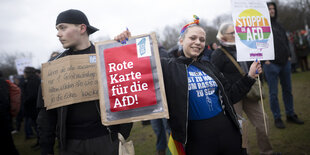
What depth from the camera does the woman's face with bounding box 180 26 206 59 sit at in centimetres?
198

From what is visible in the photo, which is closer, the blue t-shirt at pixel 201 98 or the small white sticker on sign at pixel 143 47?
the small white sticker on sign at pixel 143 47

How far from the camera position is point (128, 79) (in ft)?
5.23

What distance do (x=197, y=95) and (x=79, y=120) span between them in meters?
1.16

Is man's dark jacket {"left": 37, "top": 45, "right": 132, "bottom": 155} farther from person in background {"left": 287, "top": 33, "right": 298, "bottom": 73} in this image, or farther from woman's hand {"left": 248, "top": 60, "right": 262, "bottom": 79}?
person in background {"left": 287, "top": 33, "right": 298, "bottom": 73}

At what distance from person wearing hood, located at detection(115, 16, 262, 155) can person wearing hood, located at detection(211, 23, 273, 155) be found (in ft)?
2.62

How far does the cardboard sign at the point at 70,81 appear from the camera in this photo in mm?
1712

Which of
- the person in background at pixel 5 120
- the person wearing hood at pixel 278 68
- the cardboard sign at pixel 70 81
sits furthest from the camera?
the person wearing hood at pixel 278 68

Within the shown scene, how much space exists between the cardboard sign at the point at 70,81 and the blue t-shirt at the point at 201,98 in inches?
36.2

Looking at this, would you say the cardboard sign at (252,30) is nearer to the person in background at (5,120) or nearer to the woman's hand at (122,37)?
the woman's hand at (122,37)

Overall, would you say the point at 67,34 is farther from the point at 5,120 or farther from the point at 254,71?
the point at 5,120

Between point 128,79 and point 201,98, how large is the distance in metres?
0.77

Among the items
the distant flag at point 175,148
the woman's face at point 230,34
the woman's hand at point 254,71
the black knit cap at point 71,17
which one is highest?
the black knit cap at point 71,17

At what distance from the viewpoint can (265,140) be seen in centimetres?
298

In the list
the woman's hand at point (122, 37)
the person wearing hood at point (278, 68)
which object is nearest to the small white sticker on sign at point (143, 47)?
the woman's hand at point (122, 37)
